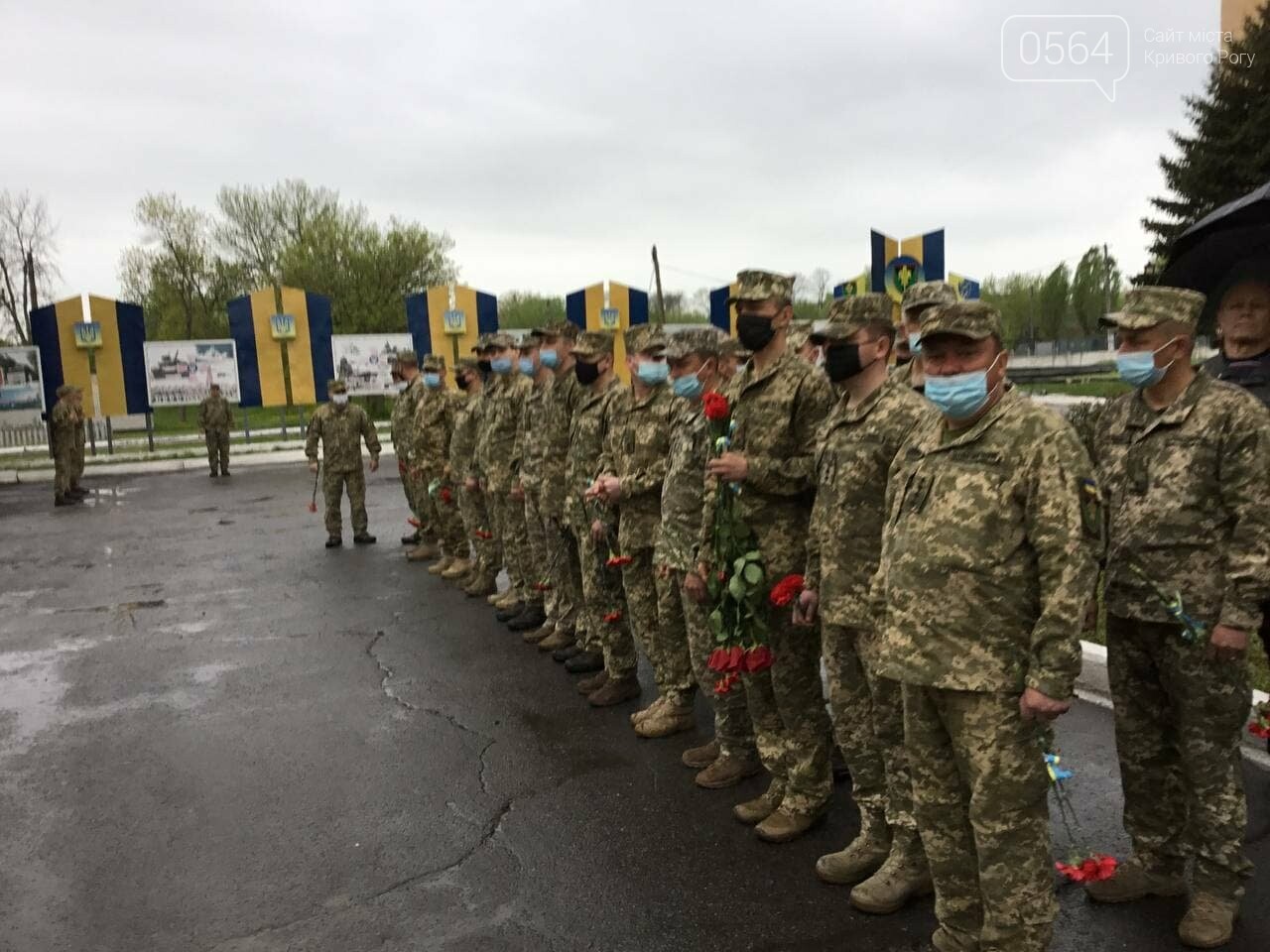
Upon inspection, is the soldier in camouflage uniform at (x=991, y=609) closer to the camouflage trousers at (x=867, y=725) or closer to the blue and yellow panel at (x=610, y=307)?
the camouflage trousers at (x=867, y=725)

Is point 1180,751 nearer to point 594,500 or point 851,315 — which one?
point 851,315

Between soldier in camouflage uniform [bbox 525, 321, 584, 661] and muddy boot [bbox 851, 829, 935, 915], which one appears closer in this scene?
muddy boot [bbox 851, 829, 935, 915]

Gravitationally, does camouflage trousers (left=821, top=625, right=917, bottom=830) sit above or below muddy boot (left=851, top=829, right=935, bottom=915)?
above

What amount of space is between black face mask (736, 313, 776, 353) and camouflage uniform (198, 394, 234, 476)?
17.0 m

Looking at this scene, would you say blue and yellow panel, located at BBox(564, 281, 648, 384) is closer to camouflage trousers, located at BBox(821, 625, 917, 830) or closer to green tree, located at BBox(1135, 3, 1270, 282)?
green tree, located at BBox(1135, 3, 1270, 282)

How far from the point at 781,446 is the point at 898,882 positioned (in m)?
1.64

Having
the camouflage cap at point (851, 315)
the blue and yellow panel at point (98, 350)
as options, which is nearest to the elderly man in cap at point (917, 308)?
the camouflage cap at point (851, 315)

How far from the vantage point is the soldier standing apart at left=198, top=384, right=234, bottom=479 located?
1839 cm

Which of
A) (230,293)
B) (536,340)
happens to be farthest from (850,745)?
(230,293)

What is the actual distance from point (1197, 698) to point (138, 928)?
12.2ft

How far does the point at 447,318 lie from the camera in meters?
22.7

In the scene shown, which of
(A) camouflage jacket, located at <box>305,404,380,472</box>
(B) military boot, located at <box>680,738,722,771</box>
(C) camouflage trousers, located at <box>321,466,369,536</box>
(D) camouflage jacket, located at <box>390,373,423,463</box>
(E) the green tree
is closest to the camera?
(B) military boot, located at <box>680,738,722,771</box>

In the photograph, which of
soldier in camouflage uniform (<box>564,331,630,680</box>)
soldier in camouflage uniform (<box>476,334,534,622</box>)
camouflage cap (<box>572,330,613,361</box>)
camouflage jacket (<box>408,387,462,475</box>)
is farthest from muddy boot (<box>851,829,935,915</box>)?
camouflage jacket (<box>408,387,462,475</box>)

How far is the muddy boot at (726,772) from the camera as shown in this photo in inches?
166
